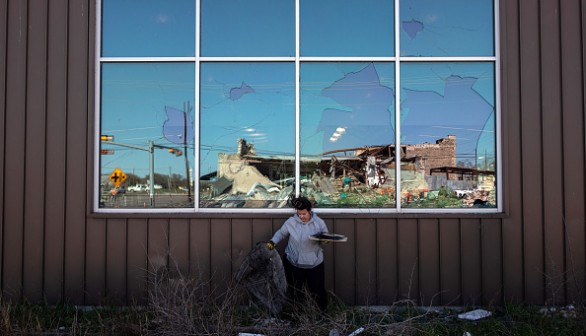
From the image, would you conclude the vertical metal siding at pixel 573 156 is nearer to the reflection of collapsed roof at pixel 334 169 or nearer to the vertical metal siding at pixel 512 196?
the vertical metal siding at pixel 512 196

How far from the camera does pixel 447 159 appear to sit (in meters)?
6.04

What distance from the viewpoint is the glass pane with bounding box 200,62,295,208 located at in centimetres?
602

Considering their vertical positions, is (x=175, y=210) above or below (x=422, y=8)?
below

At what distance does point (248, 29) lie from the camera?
610cm

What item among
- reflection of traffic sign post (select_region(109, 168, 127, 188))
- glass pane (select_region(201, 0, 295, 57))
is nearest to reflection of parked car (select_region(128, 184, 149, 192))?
reflection of traffic sign post (select_region(109, 168, 127, 188))

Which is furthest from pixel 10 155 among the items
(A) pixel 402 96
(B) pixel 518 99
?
(B) pixel 518 99

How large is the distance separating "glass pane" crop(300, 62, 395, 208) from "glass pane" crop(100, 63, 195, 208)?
1494 millimetres

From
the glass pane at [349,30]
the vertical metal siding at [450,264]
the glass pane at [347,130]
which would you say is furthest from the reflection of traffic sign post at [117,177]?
the vertical metal siding at [450,264]

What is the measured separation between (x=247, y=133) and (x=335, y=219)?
1555 millimetres

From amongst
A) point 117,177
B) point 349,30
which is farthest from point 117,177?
point 349,30

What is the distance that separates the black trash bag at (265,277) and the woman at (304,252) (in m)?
0.15

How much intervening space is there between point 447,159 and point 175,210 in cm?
348

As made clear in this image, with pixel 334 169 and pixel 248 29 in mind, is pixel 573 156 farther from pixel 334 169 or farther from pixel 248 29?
pixel 248 29

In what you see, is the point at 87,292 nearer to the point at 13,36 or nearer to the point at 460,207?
the point at 13,36
